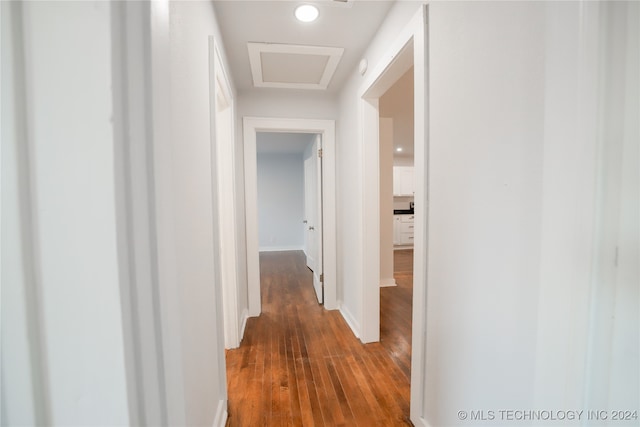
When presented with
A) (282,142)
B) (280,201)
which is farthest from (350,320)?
(280,201)

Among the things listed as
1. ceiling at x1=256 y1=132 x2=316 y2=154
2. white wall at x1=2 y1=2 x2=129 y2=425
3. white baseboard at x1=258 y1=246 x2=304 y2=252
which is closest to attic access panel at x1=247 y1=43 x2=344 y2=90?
ceiling at x1=256 y1=132 x2=316 y2=154

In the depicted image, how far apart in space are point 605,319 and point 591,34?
55 cm

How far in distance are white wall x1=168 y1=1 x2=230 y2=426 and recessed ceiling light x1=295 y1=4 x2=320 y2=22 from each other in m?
0.51

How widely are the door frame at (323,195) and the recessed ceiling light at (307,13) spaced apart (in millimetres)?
1105

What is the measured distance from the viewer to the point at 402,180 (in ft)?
21.1

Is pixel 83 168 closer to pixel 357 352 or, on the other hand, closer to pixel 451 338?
pixel 451 338

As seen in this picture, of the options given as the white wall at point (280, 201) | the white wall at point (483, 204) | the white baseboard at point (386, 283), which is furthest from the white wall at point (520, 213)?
the white wall at point (280, 201)

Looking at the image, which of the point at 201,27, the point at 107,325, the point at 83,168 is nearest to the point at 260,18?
the point at 201,27

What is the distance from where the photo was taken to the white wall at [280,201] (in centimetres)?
599

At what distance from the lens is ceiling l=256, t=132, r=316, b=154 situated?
4.31 meters

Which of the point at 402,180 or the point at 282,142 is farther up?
the point at 282,142

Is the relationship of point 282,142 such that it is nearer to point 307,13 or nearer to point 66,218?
point 307,13

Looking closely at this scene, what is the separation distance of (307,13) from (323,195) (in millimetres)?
1655

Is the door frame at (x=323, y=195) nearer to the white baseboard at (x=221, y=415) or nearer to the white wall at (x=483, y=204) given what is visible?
the white baseboard at (x=221, y=415)
